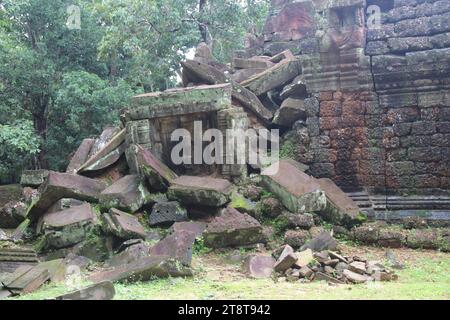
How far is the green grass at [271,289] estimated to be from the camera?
14.9 ft

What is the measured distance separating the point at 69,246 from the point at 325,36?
15.4 ft

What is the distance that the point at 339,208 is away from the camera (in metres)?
7.12

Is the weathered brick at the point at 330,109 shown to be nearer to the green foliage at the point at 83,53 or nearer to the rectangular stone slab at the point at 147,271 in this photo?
the rectangular stone slab at the point at 147,271

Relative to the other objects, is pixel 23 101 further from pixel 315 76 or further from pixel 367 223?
pixel 367 223

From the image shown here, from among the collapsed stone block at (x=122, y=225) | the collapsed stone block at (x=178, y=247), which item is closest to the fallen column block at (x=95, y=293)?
the collapsed stone block at (x=178, y=247)

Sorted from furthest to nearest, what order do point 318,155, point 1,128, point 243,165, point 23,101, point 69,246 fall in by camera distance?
point 23,101 → point 1,128 → point 318,155 → point 243,165 → point 69,246

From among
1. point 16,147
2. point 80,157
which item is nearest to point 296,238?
point 80,157

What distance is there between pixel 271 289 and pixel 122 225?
2404 millimetres

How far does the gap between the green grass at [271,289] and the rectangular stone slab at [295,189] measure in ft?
5.17

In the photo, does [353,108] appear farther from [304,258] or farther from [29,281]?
[29,281]

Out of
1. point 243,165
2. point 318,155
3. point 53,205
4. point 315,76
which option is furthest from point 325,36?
point 53,205

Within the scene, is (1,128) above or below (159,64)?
below

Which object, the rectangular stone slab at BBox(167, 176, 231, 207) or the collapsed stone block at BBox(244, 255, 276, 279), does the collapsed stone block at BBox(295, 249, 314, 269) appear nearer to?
the collapsed stone block at BBox(244, 255, 276, 279)

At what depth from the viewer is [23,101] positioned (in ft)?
44.9
